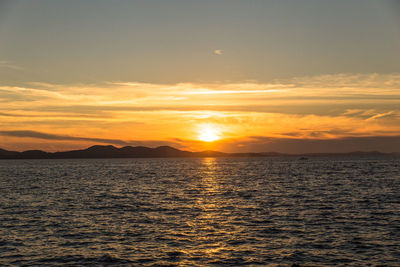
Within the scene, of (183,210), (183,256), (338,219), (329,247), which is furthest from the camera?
(183,210)

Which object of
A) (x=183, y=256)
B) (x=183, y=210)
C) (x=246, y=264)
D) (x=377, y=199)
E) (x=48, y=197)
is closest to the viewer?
(x=246, y=264)

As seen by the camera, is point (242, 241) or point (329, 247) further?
point (242, 241)

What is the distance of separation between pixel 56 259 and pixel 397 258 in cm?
2300

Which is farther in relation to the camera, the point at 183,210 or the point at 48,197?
the point at 48,197

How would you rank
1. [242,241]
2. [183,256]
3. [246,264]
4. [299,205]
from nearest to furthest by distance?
[246,264] < [183,256] < [242,241] < [299,205]

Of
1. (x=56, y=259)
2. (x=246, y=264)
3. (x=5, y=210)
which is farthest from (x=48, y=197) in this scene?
(x=246, y=264)

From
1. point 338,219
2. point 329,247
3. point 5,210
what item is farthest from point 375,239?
point 5,210

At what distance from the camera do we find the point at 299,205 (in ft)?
157

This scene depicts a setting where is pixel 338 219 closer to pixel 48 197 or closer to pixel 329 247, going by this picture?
pixel 329 247

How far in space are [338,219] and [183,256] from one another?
20.1 metres

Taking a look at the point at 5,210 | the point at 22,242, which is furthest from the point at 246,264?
the point at 5,210

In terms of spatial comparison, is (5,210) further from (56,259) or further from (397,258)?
(397,258)

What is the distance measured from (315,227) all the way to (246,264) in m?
13.1

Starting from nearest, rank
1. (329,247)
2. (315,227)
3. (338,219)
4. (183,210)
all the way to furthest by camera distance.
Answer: (329,247)
(315,227)
(338,219)
(183,210)
